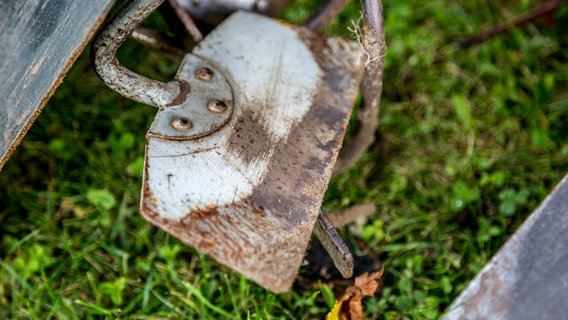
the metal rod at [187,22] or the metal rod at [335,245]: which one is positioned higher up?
the metal rod at [187,22]

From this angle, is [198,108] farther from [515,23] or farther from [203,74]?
[515,23]

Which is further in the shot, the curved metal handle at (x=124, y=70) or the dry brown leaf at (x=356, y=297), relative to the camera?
the dry brown leaf at (x=356, y=297)

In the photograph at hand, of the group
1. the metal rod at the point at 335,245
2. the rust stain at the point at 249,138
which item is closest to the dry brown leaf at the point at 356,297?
the metal rod at the point at 335,245

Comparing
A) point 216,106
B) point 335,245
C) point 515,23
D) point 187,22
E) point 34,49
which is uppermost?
point 34,49

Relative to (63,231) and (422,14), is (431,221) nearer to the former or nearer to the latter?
(422,14)

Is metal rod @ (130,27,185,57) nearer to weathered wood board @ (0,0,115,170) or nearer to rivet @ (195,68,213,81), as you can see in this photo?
rivet @ (195,68,213,81)

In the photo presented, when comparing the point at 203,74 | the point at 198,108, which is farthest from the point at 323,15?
the point at 198,108

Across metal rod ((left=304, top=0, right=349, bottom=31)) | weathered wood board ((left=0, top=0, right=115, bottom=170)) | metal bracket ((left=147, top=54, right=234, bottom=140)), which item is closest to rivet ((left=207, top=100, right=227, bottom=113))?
metal bracket ((left=147, top=54, right=234, bottom=140))

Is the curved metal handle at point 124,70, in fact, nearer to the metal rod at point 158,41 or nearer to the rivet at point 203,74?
the rivet at point 203,74
